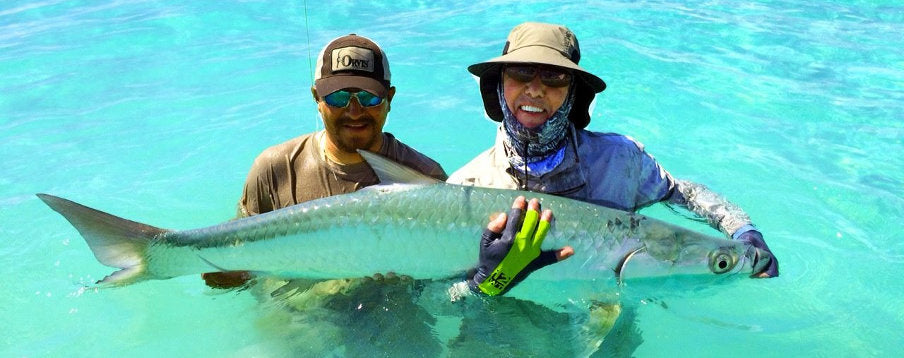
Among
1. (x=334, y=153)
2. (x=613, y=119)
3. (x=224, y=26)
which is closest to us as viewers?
(x=334, y=153)

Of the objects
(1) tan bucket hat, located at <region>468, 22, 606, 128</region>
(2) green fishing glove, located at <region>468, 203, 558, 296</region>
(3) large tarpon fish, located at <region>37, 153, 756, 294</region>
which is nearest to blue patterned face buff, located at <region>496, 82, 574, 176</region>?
(1) tan bucket hat, located at <region>468, 22, 606, 128</region>

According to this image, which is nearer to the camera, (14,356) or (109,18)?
(14,356)

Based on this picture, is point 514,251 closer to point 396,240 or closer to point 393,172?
point 396,240

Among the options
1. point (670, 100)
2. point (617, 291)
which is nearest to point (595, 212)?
point (617, 291)

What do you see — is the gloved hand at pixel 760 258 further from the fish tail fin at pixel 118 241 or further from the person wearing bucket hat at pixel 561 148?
the fish tail fin at pixel 118 241

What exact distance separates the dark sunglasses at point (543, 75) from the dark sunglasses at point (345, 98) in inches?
30.2

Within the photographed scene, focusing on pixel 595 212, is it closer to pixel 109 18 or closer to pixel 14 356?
pixel 14 356

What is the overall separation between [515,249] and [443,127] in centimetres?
502

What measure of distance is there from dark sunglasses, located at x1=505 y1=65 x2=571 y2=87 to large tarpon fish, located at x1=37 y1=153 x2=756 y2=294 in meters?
0.52

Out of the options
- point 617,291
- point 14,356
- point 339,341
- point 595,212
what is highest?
point 595,212

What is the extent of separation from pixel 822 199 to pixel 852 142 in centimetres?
145

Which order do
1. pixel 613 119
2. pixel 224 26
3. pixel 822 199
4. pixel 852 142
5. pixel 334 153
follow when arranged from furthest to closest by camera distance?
pixel 224 26 → pixel 613 119 → pixel 852 142 → pixel 822 199 → pixel 334 153

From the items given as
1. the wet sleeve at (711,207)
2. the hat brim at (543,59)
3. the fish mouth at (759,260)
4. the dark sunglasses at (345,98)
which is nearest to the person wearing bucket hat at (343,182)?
the dark sunglasses at (345,98)

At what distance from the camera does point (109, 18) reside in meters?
11.8
